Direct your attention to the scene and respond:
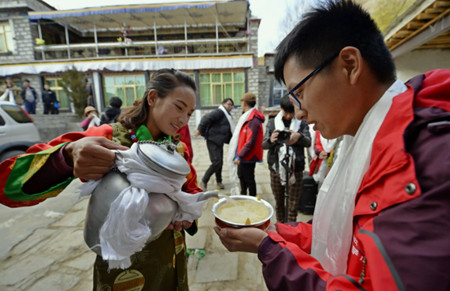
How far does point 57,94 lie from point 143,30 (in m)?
8.13

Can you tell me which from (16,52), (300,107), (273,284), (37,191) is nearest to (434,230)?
(273,284)

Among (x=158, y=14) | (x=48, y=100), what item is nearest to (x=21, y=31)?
(x=48, y=100)

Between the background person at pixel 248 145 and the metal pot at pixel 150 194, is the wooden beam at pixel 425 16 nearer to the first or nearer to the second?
the background person at pixel 248 145

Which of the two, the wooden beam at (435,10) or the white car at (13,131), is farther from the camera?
the white car at (13,131)

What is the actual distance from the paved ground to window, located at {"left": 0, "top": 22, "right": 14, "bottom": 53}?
61.2 feet

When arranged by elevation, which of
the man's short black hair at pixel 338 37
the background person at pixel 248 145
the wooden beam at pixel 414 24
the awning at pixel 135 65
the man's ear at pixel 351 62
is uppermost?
the awning at pixel 135 65

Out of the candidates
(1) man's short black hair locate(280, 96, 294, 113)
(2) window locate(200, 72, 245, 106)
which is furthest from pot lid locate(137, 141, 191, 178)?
(2) window locate(200, 72, 245, 106)

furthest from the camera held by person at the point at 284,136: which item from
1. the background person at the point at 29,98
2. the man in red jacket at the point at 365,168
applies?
the background person at the point at 29,98

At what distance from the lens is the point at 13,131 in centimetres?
508

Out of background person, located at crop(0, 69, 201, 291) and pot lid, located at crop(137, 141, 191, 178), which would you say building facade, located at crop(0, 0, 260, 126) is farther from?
pot lid, located at crop(137, 141, 191, 178)

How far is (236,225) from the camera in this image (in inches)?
42.8

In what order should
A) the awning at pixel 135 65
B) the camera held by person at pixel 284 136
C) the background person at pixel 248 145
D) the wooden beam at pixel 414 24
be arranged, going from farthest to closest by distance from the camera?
the awning at pixel 135 65 < the background person at pixel 248 145 < the wooden beam at pixel 414 24 < the camera held by person at pixel 284 136

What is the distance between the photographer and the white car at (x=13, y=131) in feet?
16.1

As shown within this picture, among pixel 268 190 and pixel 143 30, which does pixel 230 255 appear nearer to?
pixel 268 190
